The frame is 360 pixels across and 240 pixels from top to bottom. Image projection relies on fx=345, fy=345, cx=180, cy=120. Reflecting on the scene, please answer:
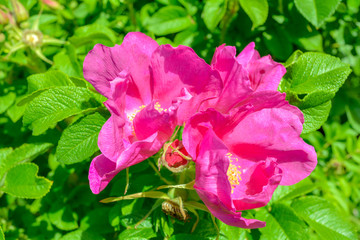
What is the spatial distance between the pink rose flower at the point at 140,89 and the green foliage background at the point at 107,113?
0.19 metres

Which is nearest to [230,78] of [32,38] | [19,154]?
[19,154]

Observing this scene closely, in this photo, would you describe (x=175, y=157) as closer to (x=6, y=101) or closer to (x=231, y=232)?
(x=231, y=232)

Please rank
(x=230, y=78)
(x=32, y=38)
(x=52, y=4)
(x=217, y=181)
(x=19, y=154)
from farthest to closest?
(x=52, y=4) < (x=32, y=38) < (x=19, y=154) < (x=230, y=78) < (x=217, y=181)

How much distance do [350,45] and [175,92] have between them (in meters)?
1.65

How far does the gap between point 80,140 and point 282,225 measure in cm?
80

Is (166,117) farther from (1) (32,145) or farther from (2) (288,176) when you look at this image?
(1) (32,145)

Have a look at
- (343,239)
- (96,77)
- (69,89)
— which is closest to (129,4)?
(69,89)

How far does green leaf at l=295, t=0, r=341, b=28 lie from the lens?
4.69 ft

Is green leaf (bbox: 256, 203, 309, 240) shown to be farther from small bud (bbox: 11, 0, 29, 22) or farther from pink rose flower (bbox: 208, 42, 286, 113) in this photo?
small bud (bbox: 11, 0, 29, 22)

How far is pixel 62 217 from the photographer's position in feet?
5.17

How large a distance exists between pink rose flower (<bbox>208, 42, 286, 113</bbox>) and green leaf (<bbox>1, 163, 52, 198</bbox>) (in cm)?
69

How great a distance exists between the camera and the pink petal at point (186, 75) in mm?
999

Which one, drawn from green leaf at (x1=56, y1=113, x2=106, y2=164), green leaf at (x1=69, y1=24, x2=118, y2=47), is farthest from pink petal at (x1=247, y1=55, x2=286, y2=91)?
green leaf at (x1=69, y1=24, x2=118, y2=47)

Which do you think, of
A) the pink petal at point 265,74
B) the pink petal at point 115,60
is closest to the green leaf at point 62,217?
the pink petal at point 115,60
